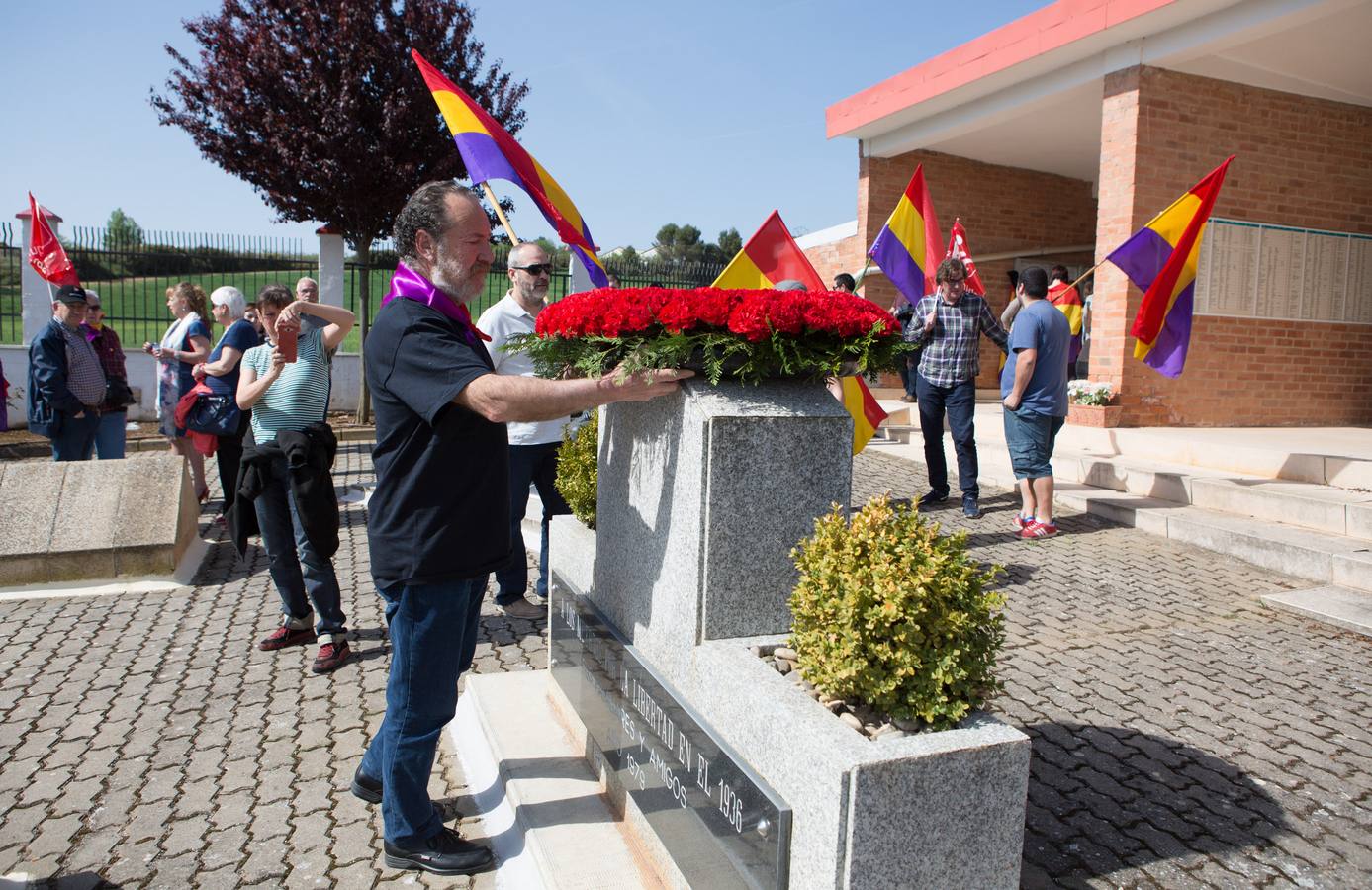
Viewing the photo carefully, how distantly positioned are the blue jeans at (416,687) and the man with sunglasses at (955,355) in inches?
201

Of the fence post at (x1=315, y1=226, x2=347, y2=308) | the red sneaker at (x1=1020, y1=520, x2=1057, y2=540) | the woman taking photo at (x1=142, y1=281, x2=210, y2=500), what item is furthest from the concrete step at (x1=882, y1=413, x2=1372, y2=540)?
the fence post at (x1=315, y1=226, x2=347, y2=308)

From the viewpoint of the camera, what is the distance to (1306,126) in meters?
9.85

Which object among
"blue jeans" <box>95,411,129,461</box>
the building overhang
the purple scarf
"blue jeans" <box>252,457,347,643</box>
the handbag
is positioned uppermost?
the building overhang

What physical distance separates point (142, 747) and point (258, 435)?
150cm

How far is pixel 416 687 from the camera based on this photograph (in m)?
2.67

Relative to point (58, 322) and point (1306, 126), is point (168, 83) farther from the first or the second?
point (1306, 126)

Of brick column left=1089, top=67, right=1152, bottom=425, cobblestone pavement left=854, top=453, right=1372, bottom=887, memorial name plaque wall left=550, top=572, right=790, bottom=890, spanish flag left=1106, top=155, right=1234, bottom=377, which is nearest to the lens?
memorial name plaque wall left=550, top=572, right=790, bottom=890

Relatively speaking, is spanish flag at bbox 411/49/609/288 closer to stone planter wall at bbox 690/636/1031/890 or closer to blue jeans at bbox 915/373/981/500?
blue jeans at bbox 915/373/981/500

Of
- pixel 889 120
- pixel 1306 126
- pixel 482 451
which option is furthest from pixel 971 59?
pixel 482 451

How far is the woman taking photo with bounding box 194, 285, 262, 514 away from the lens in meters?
5.74

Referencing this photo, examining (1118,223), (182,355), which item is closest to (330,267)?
(182,355)

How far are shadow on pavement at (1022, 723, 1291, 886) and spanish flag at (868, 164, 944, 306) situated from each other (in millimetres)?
4990

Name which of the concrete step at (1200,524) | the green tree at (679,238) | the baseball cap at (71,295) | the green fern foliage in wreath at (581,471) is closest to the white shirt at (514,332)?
the green fern foliage in wreath at (581,471)

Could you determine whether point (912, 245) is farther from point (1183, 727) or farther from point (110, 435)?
point (110, 435)
